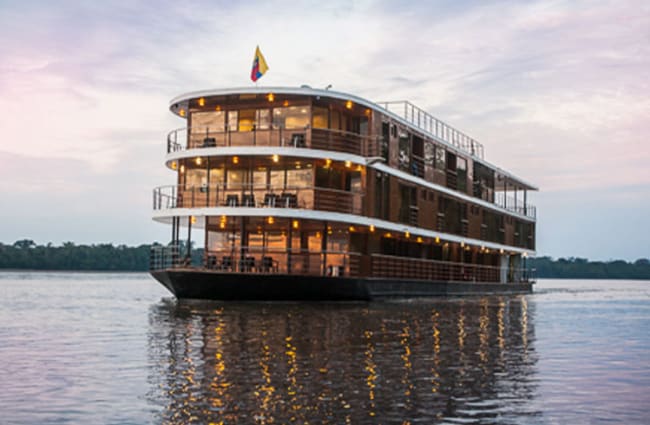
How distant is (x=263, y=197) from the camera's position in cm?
3061

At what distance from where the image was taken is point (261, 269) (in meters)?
28.9

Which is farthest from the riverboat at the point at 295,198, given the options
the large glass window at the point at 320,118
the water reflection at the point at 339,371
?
the water reflection at the point at 339,371

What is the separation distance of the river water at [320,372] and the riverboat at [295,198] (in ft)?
29.2

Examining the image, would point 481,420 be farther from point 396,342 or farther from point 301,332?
point 301,332

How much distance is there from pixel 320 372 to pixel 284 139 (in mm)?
20288

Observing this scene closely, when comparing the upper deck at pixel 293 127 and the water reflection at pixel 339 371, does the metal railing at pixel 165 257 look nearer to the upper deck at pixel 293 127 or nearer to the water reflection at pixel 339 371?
the upper deck at pixel 293 127

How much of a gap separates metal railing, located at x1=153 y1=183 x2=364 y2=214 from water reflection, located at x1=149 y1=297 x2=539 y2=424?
10.2 metres

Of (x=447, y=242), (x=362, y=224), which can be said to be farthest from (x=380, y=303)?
(x=447, y=242)

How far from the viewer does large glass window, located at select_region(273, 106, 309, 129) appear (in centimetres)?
3019

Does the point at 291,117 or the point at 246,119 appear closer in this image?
the point at 291,117

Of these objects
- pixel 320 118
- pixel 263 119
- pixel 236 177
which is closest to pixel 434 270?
pixel 320 118

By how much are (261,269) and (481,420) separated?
2190 centimetres

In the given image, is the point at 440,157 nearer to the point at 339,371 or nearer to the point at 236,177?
the point at 236,177

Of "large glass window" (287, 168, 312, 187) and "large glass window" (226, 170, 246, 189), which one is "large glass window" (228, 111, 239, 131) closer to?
"large glass window" (226, 170, 246, 189)
